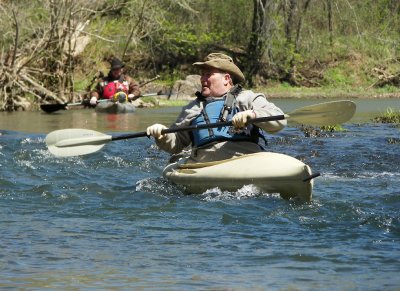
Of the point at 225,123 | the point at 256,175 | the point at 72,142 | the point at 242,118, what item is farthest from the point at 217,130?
the point at 72,142

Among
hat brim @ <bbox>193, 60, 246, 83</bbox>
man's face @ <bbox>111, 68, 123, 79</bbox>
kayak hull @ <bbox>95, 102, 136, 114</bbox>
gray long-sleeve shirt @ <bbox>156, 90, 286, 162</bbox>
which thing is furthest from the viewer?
man's face @ <bbox>111, 68, 123, 79</bbox>

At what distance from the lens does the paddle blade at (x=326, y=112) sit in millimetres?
8062

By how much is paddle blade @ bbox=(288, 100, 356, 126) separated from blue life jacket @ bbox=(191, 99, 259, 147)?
0.38 metres

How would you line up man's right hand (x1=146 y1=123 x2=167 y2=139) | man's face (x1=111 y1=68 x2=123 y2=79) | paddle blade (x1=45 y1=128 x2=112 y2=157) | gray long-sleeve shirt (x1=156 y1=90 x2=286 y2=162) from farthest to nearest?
man's face (x1=111 y1=68 x2=123 y2=79), paddle blade (x1=45 y1=128 x2=112 y2=157), man's right hand (x1=146 y1=123 x2=167 y2=139), gray long-sleeve shirt (x1=156 y1=90 x2=286 y2=162)

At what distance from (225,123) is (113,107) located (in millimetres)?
11420

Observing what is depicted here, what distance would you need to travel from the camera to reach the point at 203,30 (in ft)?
102

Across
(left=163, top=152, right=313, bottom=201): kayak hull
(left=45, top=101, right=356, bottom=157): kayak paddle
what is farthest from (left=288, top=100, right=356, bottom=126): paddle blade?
(left=163, top=152, right=313, bottom=201): kayak hull

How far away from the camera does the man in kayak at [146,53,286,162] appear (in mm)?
7992

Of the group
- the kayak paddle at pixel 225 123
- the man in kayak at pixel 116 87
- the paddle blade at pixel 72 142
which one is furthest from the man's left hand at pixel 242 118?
the man in kayak at pixel 116 87

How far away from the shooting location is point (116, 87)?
19.5 metres

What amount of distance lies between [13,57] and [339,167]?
10644 millimetres

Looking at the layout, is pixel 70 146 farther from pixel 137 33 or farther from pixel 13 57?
pixel 137 33

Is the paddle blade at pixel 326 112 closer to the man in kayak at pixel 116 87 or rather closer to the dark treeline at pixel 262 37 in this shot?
the man in kayak at pixel 116 87

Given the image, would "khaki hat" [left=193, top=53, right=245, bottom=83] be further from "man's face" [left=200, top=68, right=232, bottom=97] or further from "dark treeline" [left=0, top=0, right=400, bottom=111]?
"dark treeline" [left=0, top=0, right=400, bottom=111]
